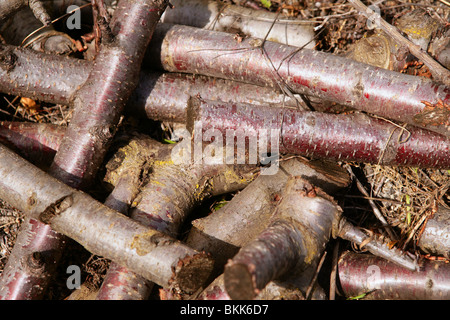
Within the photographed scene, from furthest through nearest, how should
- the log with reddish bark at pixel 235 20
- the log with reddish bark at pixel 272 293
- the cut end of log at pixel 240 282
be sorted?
the log with reddish bark at pixel 235 20, the log with reddish bark at pixel 272 293, the cut end of log at pixel 240 282

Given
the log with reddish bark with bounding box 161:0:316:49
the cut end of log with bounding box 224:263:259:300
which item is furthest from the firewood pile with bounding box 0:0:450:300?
the cut end of log with bounding box 224:263:259:300

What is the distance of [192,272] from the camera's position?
8.61 feet

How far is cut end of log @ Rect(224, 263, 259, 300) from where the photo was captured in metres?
2.12

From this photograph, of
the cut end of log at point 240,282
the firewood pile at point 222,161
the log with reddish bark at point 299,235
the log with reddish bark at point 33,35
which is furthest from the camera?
the log with reddish bark at point 33,35

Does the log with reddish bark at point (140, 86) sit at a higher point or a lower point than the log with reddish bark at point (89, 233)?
higher

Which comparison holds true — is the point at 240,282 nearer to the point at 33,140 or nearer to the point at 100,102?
the point at 100,102

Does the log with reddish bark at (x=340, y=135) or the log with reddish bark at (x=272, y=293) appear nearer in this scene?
the log with reddish bark at (x=272, y=293)

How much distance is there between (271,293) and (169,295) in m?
0.71

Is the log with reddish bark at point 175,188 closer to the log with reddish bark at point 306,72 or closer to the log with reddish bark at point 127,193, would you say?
the log with reddish bark at point 127,193

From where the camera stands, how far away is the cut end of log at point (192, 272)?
8.45 feet

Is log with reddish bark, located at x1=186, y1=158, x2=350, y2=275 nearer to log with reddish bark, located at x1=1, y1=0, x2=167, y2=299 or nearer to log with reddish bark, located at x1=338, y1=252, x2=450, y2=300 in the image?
log with reddish bark, located at x1=338, y1=252, x2=450, y2=300

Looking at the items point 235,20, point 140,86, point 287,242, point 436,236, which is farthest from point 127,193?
point 436,236

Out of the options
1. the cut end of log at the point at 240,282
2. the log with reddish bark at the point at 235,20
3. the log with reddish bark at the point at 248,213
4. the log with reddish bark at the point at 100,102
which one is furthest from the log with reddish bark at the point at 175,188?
the log with reddish bark at the point at 235,20
